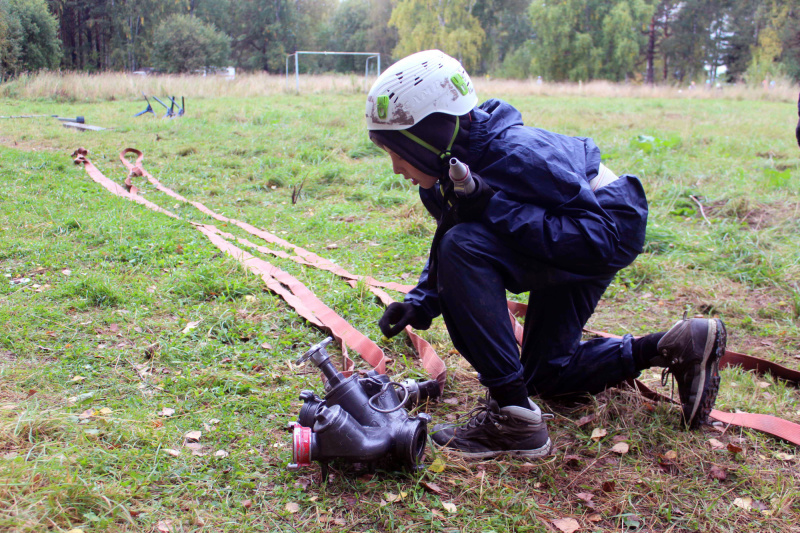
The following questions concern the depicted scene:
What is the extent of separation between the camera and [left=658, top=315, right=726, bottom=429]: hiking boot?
7.45 ft

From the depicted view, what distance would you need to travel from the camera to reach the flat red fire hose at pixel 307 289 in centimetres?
295

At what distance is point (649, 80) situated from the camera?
5275 centimetres

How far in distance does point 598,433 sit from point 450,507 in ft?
2.61

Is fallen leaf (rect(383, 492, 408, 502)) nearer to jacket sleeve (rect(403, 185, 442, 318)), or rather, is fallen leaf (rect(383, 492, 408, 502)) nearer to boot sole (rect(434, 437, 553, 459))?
boot sole (rect(434, 437, 553, 459))


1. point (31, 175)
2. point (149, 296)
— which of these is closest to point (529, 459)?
point (149, 296)

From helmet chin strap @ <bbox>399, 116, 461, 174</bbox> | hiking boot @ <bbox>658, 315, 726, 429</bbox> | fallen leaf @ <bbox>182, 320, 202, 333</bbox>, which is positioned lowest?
fallen leaf @ <bbox>182, 320, 202, 333</bbox>

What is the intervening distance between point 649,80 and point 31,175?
181ft

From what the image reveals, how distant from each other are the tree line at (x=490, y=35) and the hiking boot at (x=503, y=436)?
97.2 ft

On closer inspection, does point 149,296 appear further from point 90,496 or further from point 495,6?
point 495,6

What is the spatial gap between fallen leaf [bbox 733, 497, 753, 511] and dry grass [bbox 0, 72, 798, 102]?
18552mm

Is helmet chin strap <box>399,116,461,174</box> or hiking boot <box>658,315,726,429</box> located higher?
helmet chin strap <box>399,116,461,174</box>

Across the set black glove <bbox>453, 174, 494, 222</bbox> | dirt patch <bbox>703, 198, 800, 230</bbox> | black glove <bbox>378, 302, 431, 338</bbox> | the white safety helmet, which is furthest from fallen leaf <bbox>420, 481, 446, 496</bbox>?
dirt patch <bbox>703, 198, 800, 230</bbox>

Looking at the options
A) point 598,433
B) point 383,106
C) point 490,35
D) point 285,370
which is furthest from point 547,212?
point 490,35

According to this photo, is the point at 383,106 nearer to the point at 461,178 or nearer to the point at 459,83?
the point at 459,83
